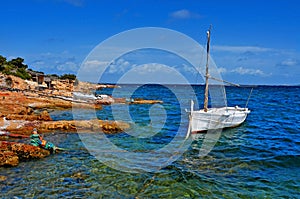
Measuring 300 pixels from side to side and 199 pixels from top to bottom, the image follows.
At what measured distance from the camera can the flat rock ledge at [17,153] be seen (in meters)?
15.7

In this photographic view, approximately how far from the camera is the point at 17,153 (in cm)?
1692

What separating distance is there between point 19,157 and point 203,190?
1079 cm

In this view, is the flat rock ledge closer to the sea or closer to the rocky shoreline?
the rocky shoreline

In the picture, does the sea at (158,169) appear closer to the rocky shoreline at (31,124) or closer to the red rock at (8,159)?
the red rock at (8,159)

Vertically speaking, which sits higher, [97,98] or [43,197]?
[97,98]

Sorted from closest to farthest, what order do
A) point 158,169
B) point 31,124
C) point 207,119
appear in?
point 158,169
point 31,124
point 207,119

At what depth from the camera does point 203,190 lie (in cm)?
1396

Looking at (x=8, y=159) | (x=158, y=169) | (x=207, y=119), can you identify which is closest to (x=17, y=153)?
(x=8, y=159)

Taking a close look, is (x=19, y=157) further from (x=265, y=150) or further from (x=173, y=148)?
(x=265, y=150)

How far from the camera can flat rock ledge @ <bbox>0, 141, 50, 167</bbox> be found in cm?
1574

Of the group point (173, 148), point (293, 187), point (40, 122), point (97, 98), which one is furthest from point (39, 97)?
point (293, 187)

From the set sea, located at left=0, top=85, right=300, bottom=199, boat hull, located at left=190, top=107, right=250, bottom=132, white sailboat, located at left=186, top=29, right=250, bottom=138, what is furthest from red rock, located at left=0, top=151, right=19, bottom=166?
boat hull, located at left=190, top=107, right=250, bottom=132

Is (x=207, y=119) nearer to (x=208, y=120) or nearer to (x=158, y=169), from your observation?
(x=208, y=120)

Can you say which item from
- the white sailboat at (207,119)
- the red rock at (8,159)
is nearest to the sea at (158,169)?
the red rock at (8,159)
